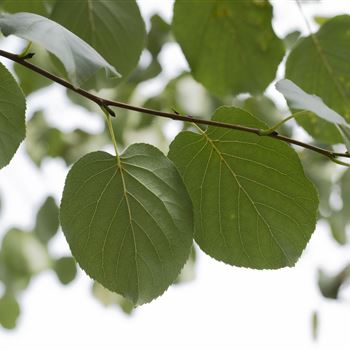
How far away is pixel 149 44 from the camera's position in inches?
41.3

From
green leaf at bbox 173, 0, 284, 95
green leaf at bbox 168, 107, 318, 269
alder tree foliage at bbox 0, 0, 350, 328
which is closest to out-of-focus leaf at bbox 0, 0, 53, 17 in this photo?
alder tree foliage at bbox 0, 0, 350, 328

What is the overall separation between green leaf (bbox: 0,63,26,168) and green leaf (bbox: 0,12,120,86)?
60mm

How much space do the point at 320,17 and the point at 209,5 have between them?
0.31m

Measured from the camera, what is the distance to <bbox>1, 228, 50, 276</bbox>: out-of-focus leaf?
3.72 feet

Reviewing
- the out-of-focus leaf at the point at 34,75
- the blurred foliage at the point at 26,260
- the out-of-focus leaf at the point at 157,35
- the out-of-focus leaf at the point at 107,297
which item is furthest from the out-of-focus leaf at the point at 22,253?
the out-of-focus leaf at the point at 157,35

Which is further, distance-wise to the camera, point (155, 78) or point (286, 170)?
point (155, 78)

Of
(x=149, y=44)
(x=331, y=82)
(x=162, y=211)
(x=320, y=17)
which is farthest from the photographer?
(x=149, y=44)

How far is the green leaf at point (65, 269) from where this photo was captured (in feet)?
3.84

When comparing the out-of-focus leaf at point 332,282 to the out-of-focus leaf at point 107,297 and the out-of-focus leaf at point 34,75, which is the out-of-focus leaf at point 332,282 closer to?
the out-of-focus leaf at point 107,297

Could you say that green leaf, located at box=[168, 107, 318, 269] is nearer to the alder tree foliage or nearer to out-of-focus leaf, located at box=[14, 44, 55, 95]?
the alder tree foliage

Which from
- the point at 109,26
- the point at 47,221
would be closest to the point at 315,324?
the point at 47,221

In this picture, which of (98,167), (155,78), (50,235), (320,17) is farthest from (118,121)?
(98,167)

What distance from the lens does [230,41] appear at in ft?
2.33

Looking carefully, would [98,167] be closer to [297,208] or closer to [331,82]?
[297,208]
